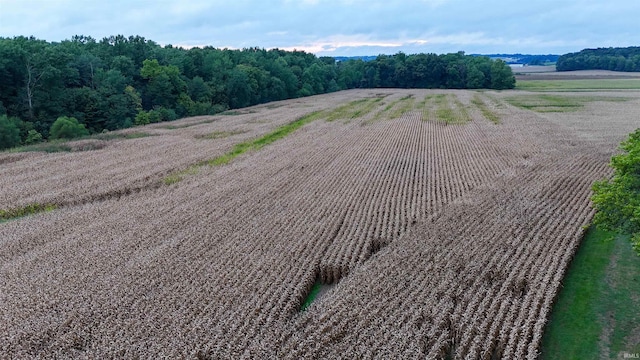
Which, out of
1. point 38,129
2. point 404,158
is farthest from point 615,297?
point 38,129

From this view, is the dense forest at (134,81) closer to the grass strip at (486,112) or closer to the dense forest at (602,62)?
the grass strip at (486,112)

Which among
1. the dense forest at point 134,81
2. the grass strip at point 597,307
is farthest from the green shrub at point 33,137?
the grass strip at point 597,307

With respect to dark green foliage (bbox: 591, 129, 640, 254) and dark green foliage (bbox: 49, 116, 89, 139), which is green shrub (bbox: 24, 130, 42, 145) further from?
dark green foliage (bbox: 591, 129, 640, 254)

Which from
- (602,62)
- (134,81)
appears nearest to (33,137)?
(134,81)

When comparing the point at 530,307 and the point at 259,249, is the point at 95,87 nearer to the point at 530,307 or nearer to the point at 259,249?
the point at 259,249

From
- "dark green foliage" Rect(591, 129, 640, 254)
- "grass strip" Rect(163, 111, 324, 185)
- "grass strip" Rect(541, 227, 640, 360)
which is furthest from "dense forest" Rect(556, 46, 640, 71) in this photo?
"dark green foliage" Rect(591, 129, 640, 254)

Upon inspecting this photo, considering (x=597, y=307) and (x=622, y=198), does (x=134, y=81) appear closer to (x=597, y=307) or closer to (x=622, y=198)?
(x=622, y=198)
